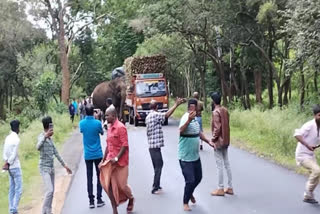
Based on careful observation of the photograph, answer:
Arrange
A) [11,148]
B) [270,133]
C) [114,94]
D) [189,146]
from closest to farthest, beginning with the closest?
1. [189,146]
2. [11,148]
3. [270,133]
4. [114,94]

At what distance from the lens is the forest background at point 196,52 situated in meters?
18.7

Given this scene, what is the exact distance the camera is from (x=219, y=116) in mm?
10367

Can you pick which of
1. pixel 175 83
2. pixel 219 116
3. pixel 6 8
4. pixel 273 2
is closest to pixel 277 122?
pixel 273 2

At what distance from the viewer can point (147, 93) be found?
29578mm

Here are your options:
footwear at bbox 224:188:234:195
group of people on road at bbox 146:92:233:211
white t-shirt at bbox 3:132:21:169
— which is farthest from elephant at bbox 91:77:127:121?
white t-shirt at bbox 3:132:21:169

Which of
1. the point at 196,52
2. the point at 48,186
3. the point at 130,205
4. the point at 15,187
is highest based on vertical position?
the point at 196,52

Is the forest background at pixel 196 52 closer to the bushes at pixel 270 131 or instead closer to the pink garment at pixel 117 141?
the bushes at pixel 270 131

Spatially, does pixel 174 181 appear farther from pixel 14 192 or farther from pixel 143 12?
pixel 143 12

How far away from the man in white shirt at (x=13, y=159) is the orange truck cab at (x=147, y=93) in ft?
63.7

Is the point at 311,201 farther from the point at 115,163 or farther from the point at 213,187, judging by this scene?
the point at 115,163

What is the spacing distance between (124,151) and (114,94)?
17338 mm

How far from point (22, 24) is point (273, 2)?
27.6m

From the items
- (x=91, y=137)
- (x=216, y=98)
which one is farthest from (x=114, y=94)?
(x=91, y=137)

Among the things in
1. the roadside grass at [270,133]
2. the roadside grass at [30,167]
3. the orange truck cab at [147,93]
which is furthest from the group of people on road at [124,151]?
the orange truck cab at [147,93]
